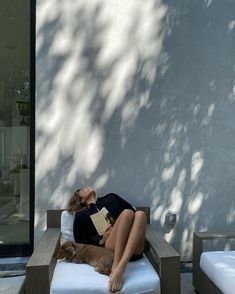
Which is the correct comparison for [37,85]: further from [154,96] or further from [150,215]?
[150,215]

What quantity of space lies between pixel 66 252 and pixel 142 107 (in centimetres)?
165

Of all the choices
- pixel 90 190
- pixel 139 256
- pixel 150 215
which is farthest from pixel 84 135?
pixel 139 256

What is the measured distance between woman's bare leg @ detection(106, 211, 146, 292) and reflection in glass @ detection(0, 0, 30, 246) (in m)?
1.26

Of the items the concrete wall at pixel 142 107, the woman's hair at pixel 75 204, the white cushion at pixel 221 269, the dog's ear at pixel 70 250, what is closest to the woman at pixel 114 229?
the woman's hair at pixel 75 204

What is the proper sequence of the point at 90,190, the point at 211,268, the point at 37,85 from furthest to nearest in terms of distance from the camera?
the point at 37,85
the point at 90,190
the point at 211,268

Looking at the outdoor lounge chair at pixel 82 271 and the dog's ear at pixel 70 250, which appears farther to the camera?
the dog's ear at pixel 70 250

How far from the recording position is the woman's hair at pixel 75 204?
3301mm

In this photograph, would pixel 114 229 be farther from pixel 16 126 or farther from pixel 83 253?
pixel 16 126

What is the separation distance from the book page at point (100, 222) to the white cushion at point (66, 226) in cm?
22

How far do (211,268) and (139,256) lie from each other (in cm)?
57

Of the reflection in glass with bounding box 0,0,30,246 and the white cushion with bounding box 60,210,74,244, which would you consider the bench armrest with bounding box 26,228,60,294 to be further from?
the reflection in glass with bounding box 0,0,30,246

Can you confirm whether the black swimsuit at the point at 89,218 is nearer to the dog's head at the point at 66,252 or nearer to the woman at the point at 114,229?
the woman at the point at 114,229

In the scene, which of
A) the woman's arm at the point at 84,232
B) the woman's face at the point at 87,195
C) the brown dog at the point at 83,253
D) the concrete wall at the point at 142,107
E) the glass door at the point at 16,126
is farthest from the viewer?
the glass door at the point at 16,126

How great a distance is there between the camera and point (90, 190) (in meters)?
3.36
